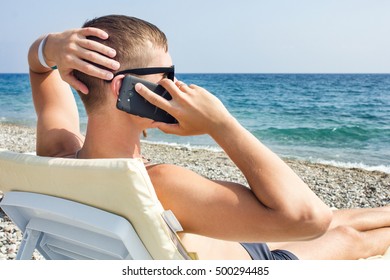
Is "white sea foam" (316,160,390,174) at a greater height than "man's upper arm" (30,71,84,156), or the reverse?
"man's upper arm" (30,71,84,156)

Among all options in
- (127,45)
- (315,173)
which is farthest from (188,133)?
(315,173)

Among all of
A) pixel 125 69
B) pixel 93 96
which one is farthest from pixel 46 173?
pixel 125 69

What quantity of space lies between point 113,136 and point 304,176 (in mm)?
8077

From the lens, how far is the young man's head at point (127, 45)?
2234 millimetres

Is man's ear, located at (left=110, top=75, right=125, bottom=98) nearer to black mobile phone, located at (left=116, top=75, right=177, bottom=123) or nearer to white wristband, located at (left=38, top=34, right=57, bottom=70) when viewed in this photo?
black mobile phone, located at (left=116, top=75, right=177, bottom=123)

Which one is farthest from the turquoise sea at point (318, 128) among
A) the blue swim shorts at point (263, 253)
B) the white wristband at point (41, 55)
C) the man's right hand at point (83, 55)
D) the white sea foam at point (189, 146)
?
the man's right hand at point (83, 55)

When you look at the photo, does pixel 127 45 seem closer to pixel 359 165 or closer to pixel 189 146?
pixel 359 165

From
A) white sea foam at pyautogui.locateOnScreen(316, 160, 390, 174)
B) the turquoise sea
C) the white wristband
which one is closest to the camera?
the white wristband

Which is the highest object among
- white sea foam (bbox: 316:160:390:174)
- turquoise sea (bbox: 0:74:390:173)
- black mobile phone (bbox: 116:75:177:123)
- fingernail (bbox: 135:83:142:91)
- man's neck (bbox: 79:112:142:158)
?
fingernail (bbox: 135:83:142:91)

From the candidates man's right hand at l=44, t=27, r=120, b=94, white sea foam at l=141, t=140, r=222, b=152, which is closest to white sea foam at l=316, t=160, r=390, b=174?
white sea foam at l=141, t=140, r=222, b=152

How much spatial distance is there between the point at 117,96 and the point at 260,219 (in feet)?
2.70

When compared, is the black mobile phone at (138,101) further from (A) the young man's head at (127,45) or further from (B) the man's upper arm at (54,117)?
(B) the man's upper arm at (54,117)

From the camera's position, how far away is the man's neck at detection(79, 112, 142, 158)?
2.31m
